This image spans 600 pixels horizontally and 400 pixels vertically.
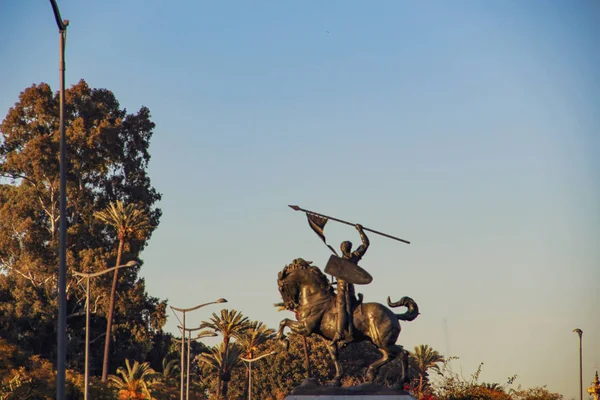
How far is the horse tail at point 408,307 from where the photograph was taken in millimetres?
32438

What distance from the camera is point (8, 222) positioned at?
7819cm

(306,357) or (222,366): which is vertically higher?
(306,357)

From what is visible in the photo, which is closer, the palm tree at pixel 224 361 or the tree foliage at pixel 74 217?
the tree foliage at pixel 74 217

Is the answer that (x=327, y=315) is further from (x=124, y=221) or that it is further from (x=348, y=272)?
(x=124, y=221)

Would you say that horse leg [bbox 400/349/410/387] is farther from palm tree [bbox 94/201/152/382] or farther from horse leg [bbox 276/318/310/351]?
palm tree [bbox 94/201/152/382]

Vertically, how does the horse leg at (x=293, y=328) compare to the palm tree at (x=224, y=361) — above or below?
below

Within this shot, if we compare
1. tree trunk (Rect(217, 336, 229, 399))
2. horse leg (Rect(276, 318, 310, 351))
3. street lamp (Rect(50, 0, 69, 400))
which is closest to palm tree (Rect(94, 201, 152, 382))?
tree trunk (Rect(217, 336, 229, 399))

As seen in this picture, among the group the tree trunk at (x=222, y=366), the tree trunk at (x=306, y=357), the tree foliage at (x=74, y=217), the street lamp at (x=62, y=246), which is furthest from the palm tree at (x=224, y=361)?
the street lamp at (x=62, y=246)

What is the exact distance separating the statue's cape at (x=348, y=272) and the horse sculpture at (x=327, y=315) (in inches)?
20.3

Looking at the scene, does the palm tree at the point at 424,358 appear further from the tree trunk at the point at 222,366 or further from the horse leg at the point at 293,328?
the horse leg at the point at 293,328

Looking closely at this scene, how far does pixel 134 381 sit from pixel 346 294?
41.8 m

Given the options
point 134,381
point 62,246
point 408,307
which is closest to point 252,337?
point 134,381

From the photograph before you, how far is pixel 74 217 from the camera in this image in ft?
260

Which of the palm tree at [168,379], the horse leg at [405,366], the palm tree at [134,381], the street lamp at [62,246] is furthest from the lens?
the palm tree at [168,379]
